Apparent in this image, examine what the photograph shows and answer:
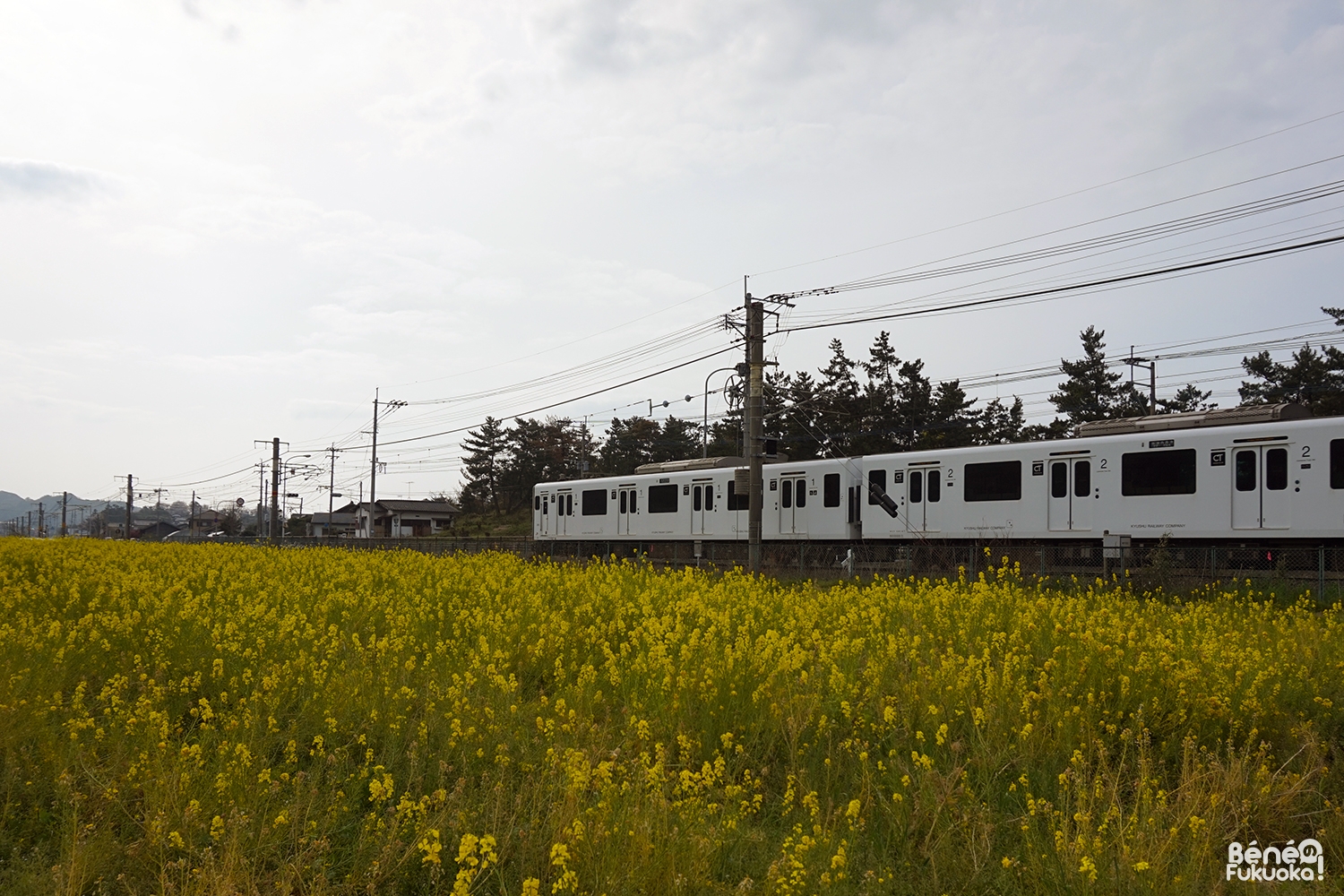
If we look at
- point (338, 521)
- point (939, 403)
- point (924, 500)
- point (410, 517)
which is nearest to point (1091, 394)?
point (939, 403)

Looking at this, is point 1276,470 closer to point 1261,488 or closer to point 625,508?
point 1261,488

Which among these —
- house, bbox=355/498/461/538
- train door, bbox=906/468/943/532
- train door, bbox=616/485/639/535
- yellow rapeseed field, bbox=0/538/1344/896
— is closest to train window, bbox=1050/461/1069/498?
train door, bbox=906/468/943/532

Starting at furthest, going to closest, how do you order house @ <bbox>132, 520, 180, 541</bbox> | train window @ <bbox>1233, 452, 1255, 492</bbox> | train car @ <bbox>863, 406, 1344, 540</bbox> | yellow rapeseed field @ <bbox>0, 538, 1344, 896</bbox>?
1. house @ <bbox>132, 520, 180, 541</bbox>
2. train window @ <bbox>1233, 452, 1255, 492</bbox>
3. train car @ <bbox>863, 406, 1344, 540</bbox>
4. yellow rapeseed field @ <bbox>0, 538, 1344, 896</bbox>

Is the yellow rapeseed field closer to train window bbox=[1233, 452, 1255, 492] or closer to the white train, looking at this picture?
the white train

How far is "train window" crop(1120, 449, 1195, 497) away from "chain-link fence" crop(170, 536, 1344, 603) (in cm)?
93

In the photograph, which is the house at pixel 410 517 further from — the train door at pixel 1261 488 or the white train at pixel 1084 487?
the train door at pixel 1261 488

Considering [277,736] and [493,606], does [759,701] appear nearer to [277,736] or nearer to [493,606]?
[277,736]

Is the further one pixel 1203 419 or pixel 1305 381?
pixel 1305 381

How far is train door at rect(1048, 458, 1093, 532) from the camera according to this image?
18.2 meters

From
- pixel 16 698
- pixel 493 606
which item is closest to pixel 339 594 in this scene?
pixel 493 606

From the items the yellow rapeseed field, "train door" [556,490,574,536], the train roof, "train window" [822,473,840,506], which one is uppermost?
the train roof

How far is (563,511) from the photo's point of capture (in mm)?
32375

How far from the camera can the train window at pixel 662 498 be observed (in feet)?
89.6

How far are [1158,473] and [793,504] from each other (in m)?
8.76
